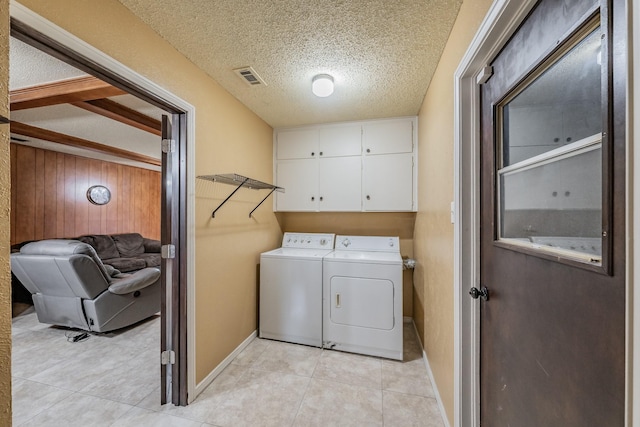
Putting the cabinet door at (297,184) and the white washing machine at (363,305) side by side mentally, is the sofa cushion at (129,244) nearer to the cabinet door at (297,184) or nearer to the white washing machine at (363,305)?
the cabinet door at (297,184)

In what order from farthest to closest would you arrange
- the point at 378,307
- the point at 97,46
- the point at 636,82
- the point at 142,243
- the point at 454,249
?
the point at 142,243, the point at 378,307, the point at 454,249, the point at 97,46, the point at 636,82

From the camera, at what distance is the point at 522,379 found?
2.73ft

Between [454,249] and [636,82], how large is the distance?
96cm

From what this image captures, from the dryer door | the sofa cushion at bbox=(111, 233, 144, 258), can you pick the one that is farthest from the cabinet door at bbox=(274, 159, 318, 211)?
the sofa cushion at bbox=(111, 233, 144, 258)

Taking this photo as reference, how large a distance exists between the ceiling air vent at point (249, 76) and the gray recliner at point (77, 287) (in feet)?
7.06

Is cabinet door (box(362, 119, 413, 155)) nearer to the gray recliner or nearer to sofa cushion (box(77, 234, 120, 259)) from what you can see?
the gray recliner

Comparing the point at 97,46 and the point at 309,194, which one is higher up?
the point at 97,46

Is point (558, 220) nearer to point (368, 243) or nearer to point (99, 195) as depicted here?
point (368, 243)

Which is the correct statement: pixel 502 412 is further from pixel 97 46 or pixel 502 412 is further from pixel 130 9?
pixel 130 9

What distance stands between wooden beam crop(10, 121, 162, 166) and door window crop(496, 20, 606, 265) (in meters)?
4.03

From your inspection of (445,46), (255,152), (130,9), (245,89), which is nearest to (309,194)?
(255,152)

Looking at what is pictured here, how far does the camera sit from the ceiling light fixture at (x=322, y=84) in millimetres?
1866

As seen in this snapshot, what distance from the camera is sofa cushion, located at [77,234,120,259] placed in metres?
4.32

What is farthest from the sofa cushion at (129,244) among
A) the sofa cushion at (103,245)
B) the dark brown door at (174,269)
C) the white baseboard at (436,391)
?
the white baseboard at (436,391)
